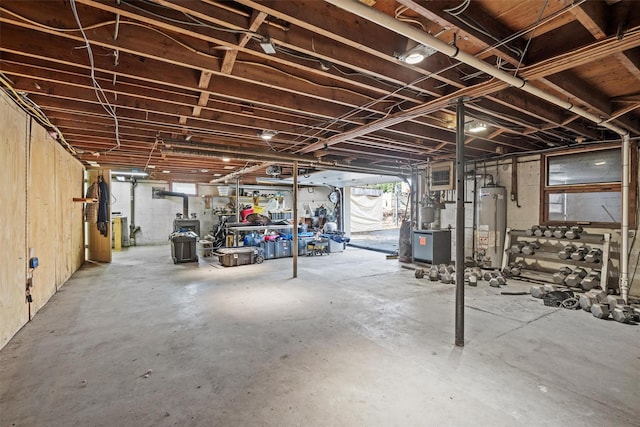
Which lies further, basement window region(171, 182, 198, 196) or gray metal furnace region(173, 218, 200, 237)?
basement window region(171, 182, 198, 196)

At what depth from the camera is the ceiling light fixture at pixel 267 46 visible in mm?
1941

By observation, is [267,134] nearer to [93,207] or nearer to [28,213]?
[28,213]

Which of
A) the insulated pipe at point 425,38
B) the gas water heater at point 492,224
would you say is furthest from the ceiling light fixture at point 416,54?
the gas water heater at point 492,224

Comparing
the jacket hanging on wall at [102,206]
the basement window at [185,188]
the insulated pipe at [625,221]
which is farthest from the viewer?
the basement window at [185,188]

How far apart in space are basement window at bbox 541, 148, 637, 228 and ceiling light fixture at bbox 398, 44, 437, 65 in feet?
14.7

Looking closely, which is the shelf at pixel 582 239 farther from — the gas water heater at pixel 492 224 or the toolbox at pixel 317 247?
the toolbox at pixel 317 247

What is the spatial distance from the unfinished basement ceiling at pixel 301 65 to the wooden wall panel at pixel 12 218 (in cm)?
31

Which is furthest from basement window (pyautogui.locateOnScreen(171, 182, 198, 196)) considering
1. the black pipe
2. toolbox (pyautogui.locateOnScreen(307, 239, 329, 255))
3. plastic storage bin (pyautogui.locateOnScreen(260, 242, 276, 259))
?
toolbox (pyautogui.locateOnScreen(307, 239, 329, 255))

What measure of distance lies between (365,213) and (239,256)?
32.0 feet

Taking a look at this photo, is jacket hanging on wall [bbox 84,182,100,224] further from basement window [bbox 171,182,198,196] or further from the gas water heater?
the gas water heater

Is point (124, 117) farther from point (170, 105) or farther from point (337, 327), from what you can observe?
point (337, 327)

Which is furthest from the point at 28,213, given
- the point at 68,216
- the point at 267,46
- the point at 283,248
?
the point at 283,248

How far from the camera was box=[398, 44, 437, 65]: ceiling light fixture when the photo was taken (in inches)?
80.9

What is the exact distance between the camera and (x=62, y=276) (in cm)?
487
